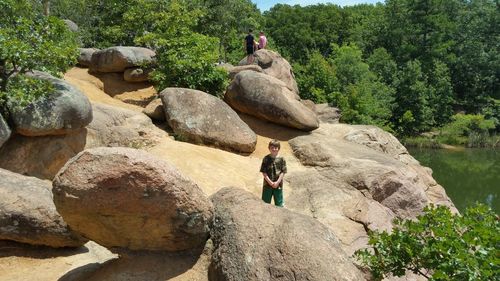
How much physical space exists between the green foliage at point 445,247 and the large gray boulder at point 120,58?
14080mm

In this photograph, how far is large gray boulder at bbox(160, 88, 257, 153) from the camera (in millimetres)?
12695

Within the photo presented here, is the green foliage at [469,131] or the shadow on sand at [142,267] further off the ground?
the shadow on sand at [142,267]

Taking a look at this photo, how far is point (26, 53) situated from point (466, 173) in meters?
31.8

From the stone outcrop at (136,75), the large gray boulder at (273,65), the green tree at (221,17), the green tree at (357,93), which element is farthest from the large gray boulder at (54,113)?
the green tree at (357,93)

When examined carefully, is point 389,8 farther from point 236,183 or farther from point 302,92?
point 236,183

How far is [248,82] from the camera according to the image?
14398 mm

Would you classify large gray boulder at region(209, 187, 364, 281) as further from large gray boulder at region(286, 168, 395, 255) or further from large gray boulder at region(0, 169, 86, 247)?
large gray boulder at region(286, 168, 395, 255)

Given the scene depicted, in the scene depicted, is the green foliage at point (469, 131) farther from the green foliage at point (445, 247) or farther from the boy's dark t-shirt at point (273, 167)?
the green foliage at point (445, 247)

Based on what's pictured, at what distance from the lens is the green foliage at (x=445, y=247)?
4648 mm

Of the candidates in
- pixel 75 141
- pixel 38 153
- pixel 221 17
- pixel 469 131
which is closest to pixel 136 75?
pixel 75 141

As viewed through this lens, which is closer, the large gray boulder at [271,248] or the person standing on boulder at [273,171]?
the large gray boulder at [271,248]

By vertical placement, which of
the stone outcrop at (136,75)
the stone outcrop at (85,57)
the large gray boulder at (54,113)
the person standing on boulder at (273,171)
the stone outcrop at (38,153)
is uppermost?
the stone outcrop at (85,57)

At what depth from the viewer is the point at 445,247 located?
4.92m

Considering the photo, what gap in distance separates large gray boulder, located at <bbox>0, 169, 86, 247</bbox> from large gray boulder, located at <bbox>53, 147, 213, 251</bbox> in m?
1.25
